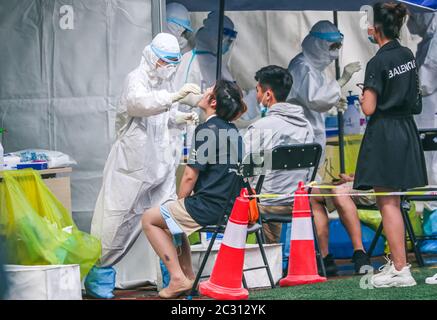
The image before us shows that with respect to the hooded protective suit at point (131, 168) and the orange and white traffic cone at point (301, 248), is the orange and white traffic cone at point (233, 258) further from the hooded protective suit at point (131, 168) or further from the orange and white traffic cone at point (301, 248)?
the hooded protective suit at point (131, 168)

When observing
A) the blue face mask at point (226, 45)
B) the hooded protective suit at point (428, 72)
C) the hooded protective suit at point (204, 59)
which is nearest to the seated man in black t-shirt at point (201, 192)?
the hooded protective suit at point (204, 59)

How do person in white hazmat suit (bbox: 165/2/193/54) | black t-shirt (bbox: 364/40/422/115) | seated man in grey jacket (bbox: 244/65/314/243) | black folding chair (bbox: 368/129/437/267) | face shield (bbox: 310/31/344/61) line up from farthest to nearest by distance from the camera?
face shield (bbox: 310/31/344/61) → person in white hazmat suit (bbox: 165/2/193/54) → black folding chair (bbox: 368/129/437/267) → seated man in grey jacket (bbox: 244/65/314/243) → black t-shirt (bbox: 364/40/422/115)

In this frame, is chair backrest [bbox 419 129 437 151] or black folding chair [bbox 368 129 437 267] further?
chair backrest [bbox 419 129 437 151]

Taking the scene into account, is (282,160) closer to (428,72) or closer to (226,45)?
(226,45)

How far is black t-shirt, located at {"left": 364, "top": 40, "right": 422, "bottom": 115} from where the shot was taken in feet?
24.3

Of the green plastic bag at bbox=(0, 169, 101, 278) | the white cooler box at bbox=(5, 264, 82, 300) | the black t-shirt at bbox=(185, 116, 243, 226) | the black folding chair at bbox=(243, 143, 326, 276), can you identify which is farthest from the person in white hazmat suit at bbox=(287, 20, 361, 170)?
A: the white cooler box at bbox=(5, 264, 82, 300)

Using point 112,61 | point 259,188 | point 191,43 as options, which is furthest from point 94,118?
point 191,43

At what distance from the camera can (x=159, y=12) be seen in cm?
835

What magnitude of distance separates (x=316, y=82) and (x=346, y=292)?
280 cm

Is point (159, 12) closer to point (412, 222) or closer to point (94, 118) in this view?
point (94, 118)

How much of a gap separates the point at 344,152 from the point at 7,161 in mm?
3515

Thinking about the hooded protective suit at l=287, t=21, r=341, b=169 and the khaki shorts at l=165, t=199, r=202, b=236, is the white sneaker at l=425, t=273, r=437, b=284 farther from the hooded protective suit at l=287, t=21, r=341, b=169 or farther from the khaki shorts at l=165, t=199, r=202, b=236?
the hooded protective suit at l=287, t=21, r=341, b=169

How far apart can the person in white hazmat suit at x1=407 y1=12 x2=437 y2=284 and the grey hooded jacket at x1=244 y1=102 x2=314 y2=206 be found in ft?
7.00
